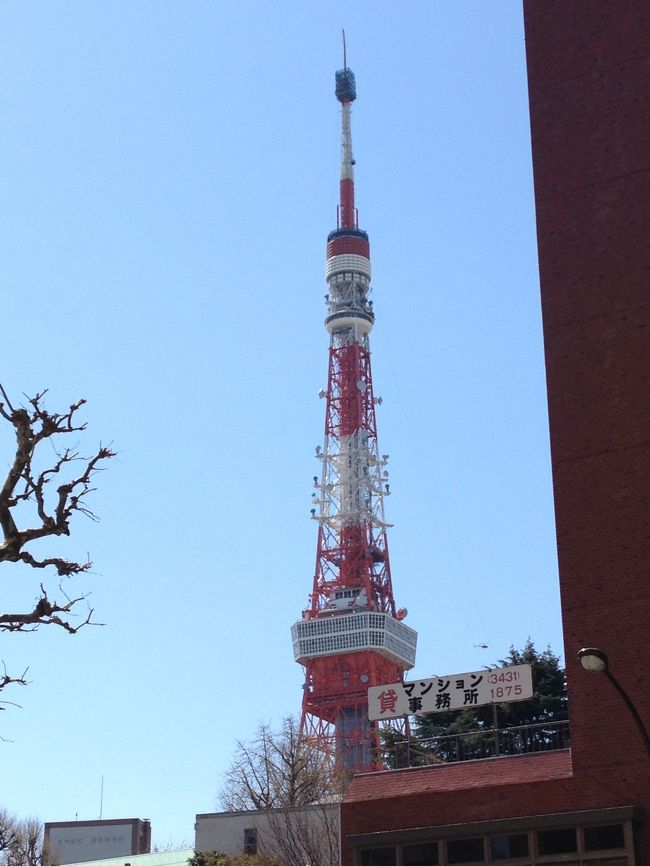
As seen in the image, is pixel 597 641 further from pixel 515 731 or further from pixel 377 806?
pixel 377 806

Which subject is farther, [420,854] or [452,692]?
[452,692]

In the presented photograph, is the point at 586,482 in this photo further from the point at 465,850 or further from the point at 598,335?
the point at 465,850

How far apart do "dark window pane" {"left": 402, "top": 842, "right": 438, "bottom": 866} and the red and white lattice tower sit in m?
92.9

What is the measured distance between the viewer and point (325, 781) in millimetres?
72812

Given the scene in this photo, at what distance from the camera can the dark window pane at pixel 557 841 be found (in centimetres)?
2634

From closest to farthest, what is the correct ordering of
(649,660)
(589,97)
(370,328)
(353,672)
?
(649,660) → (589,97) → (353,672) → (370,328)

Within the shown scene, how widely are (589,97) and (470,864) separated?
1730 cm

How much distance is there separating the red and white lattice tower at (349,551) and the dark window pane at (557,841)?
9446 cm

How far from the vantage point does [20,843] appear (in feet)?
235

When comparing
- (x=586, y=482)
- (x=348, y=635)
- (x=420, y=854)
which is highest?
(x=348, y=635)

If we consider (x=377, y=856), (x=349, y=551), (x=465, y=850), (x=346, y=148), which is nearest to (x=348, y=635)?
(x=349, y=551)

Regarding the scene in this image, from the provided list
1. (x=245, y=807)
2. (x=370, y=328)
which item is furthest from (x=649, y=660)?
(x=370, y=328)

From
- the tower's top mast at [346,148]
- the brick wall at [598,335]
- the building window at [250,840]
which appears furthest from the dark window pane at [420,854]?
the tower's top mast at [346,148]

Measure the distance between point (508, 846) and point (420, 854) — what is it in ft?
6.53
